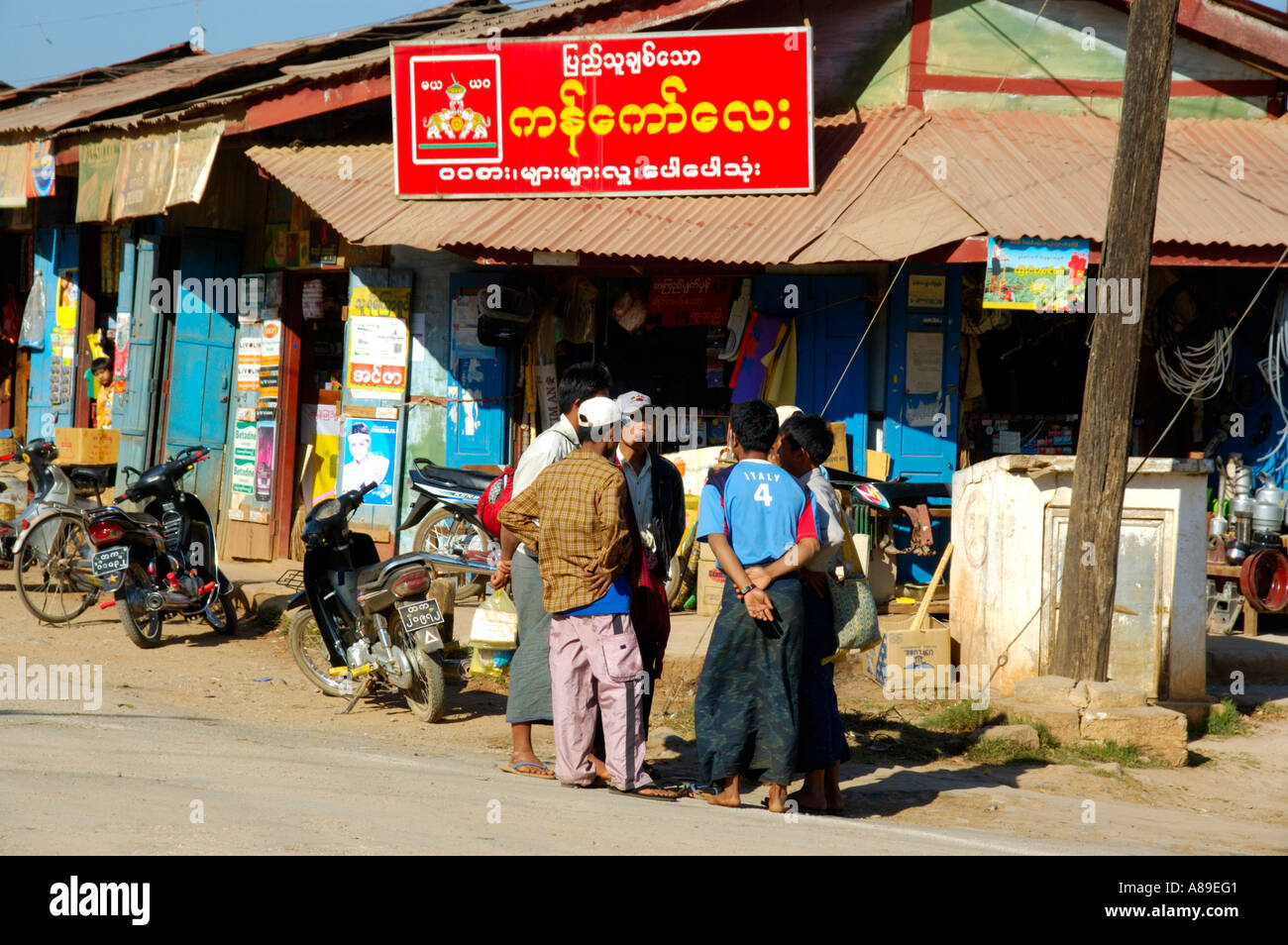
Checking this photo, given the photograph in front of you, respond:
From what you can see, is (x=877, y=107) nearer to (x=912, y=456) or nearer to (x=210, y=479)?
(x=912, y=456)

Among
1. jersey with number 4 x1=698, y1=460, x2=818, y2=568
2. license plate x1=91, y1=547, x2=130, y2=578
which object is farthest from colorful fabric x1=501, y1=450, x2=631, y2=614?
license plate x1=91, y1=547, x2=130, y2=578

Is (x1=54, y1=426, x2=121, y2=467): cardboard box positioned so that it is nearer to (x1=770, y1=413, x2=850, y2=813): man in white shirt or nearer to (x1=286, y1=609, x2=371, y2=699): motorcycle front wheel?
(x1=286, y1=609, x2=371, y2=699): motorcycle front wheel

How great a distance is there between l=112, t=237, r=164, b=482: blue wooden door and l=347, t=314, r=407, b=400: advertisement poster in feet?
9.15

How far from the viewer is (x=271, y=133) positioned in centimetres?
1112

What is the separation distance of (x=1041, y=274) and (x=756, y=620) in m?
4.97

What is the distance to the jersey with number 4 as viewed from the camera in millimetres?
5223

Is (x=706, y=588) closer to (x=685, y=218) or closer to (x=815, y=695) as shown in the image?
(x=685, y=218)

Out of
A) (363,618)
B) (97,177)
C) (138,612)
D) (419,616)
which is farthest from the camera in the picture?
(97,177)

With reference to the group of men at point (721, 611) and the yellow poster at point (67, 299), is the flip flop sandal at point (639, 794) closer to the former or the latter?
the group of men at point (721, 611)

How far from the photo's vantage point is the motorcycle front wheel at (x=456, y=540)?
9828 millimetres

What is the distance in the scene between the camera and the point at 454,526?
9.93 meters

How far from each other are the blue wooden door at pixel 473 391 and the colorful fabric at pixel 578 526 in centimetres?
524

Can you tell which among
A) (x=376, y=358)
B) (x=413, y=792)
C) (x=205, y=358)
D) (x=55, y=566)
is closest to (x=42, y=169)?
(x=205, y=358)

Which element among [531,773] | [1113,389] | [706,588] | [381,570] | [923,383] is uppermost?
[923,383]
